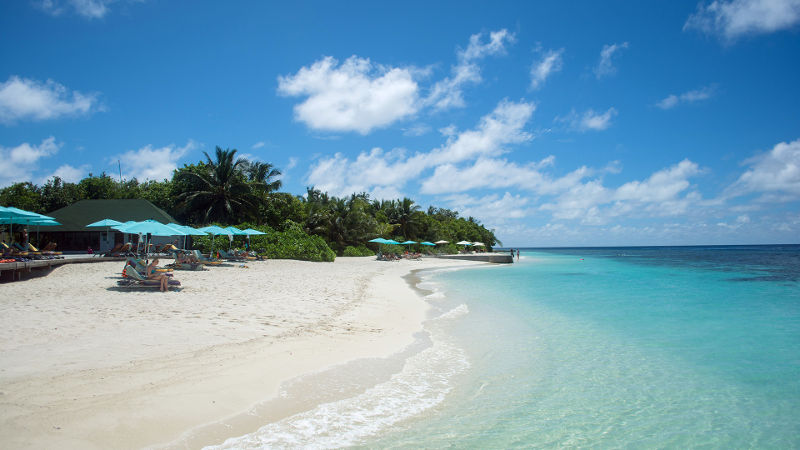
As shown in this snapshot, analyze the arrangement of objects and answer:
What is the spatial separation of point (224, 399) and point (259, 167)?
30.5 meters

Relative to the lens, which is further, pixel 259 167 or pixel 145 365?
pixel 259 167

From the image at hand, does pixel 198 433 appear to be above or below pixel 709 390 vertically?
above

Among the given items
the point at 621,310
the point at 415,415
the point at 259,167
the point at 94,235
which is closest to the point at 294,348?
the point at 415,415

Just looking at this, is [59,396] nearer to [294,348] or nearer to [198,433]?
[198,433]

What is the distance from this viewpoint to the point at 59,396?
383 cm

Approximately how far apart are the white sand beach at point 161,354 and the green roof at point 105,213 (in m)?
18.0

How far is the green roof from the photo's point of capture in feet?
87.2

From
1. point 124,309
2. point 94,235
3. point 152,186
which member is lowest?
point 124,309

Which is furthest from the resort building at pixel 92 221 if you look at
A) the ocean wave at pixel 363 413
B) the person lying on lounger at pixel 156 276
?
the ocean wave at pixel 363 413

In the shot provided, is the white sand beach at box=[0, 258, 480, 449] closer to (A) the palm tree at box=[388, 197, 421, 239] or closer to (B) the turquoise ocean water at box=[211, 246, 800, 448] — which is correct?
(B) the turquoise ocean water at box=[211, 246, 800, 448]

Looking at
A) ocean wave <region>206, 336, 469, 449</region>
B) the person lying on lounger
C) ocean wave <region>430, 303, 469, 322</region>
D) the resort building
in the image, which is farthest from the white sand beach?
the resort building

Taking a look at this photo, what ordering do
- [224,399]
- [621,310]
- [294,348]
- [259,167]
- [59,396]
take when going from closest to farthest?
[59,396] → [224,399] → [294,348] → [621,310] → [259,167]

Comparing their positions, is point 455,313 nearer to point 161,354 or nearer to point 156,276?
point 161,354

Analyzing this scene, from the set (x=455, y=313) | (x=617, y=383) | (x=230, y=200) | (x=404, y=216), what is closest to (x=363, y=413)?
(x=617, y=383)
